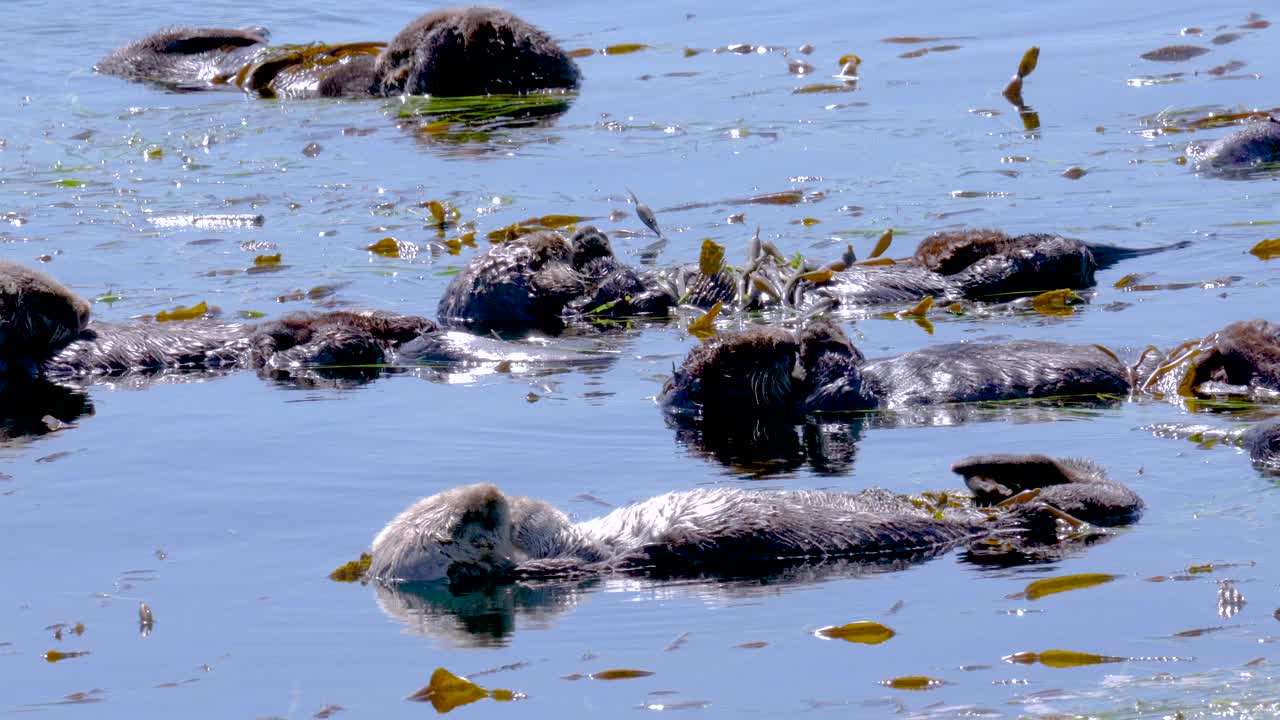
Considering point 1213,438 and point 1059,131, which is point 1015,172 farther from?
point 1213,438

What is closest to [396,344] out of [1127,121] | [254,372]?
[254,372]

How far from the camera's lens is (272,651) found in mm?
4348

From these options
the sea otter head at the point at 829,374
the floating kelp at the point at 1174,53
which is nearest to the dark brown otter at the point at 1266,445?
the sea otter head at the point at 829,374

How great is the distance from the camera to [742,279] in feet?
27.4

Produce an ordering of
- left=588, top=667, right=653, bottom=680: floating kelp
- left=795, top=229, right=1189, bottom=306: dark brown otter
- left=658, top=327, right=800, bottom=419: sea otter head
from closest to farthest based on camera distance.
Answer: left=588, top=667, right=653, bottom=680: floating kelp → left=658, top=327, right=800, bottom=419: sea otter head → left=795, top=229, right=1189, bottom=306: dark brown otter

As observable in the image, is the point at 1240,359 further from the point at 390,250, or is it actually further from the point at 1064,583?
the point at 390,250

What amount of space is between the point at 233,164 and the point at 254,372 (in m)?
4.92

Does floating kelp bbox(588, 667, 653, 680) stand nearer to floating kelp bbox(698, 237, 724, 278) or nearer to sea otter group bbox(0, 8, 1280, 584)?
sea otter group bbox(0, 8, 1280, 584)

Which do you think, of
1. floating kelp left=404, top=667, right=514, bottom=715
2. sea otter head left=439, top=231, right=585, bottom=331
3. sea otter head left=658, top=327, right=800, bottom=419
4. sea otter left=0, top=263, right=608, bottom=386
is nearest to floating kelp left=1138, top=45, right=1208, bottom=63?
sea otter head left=439, top=231, right=585, bottom=331

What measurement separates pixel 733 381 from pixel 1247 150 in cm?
522

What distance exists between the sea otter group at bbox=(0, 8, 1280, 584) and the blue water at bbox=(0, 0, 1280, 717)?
157 millimetres

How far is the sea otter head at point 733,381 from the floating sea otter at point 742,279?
165 centimetres

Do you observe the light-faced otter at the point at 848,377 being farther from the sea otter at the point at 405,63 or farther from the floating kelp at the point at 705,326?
the sea otter at the point at 405,63

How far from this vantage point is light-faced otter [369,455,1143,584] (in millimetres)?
4711
